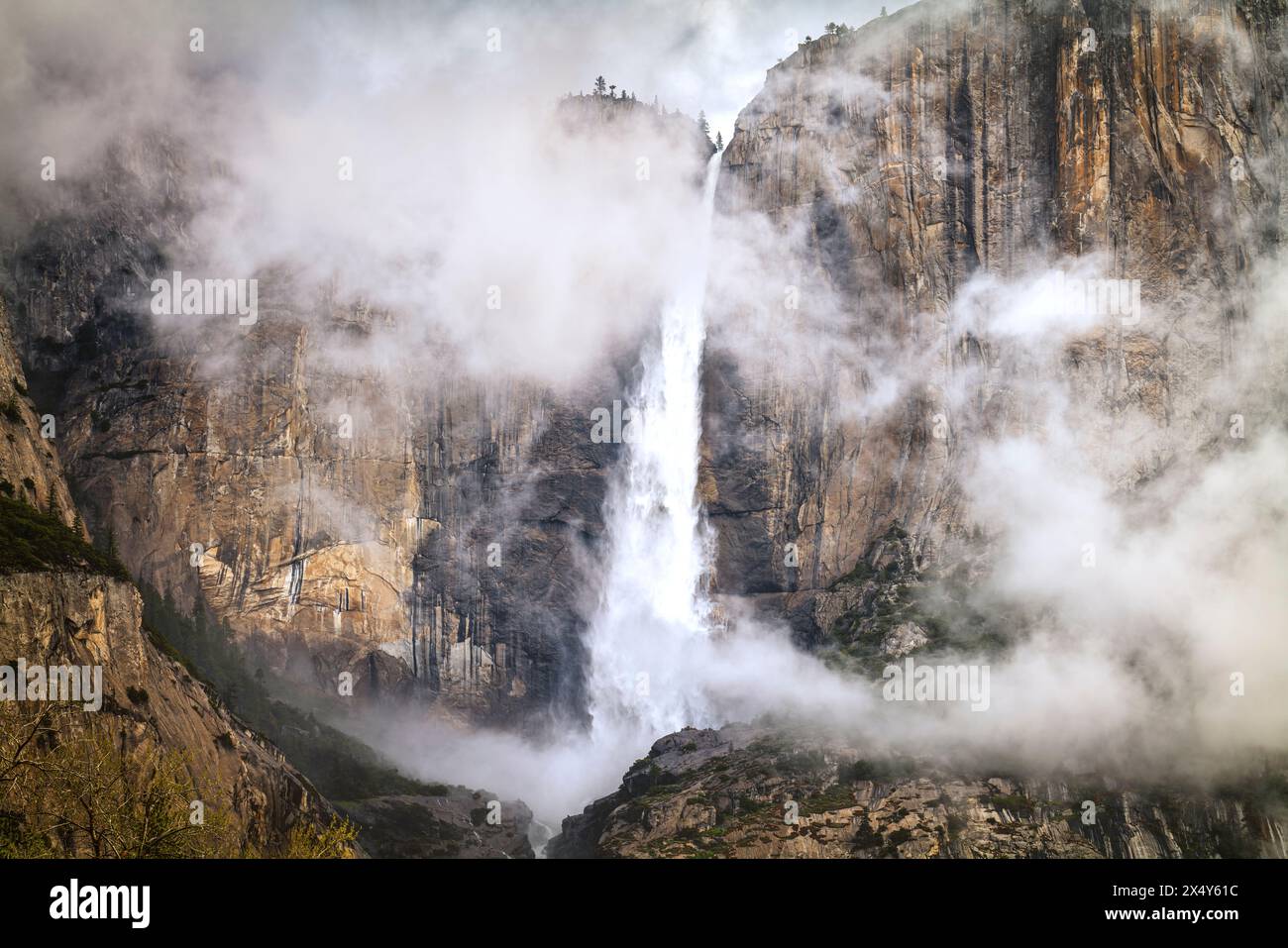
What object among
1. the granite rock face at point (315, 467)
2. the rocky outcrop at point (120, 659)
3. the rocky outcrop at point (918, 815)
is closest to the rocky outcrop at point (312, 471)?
the granite rock face at point (315, 467)

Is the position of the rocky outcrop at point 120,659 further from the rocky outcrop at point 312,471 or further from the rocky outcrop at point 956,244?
the rocky outcrop at point 956,244

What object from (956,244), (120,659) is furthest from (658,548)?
(120,659)

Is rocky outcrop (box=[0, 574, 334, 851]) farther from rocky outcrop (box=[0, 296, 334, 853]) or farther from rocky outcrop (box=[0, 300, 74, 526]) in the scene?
rocky outcrop (box=[0, 300, 74, 526])

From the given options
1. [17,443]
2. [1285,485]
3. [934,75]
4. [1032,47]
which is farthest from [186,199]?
[1285,485]

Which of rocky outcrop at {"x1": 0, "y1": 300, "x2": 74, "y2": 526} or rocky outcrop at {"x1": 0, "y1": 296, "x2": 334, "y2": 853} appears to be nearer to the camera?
rocky outcrop at {"x1": 0, "y1": 296, "x2": 334, "y2": 853}

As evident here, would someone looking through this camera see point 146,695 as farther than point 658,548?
No

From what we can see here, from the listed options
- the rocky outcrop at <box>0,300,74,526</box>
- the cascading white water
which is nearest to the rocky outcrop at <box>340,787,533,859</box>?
the cascading white water

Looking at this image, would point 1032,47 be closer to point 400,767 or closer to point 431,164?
point 431,164

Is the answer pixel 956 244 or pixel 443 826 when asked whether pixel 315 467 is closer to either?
pixel 443 826
